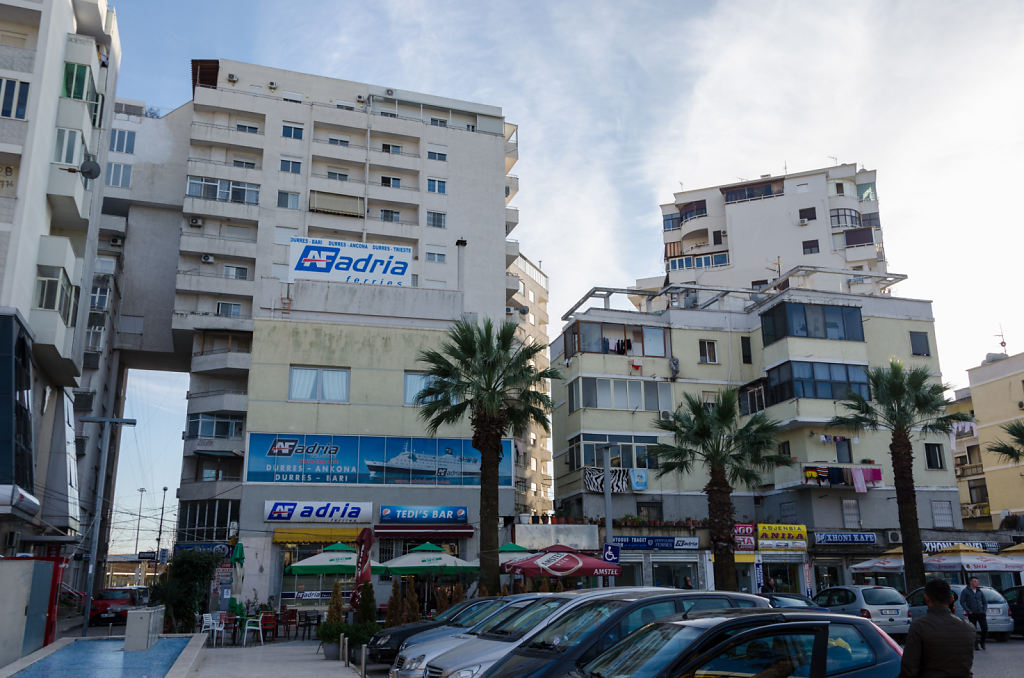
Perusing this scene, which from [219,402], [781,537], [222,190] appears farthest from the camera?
[222,190]

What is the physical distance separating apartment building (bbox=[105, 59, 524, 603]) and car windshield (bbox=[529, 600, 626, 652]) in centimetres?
2417

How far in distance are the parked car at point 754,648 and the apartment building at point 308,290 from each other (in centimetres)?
2751

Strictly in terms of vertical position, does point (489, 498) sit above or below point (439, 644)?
above

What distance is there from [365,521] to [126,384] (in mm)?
34290

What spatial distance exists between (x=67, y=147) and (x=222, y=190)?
70.7 ft

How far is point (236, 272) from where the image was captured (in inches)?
2126

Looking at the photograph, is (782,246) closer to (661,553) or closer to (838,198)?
(838,198)

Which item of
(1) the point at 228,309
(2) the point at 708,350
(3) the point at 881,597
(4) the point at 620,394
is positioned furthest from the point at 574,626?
(1) the point at 228,309

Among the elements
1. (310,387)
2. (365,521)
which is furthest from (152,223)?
(365,521)

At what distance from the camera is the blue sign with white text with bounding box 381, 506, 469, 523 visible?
3481 cm

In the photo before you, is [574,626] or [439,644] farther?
[439,644]

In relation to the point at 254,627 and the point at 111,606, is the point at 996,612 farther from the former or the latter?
the point at 111,606

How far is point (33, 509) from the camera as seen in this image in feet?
86.2

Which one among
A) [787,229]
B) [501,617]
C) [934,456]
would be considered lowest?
[501,617]
